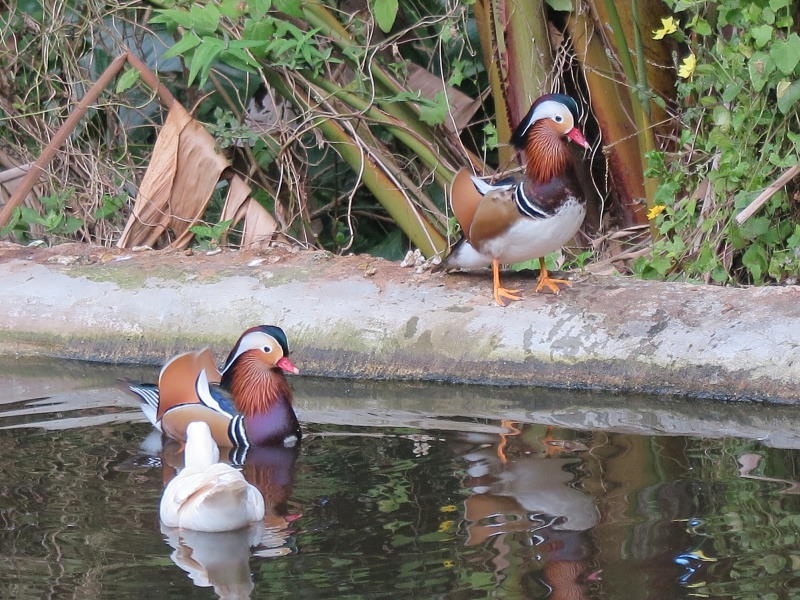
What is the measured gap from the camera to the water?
9.37 feet

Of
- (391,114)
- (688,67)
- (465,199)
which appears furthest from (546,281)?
(391,114)

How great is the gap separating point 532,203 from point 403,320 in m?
0.68

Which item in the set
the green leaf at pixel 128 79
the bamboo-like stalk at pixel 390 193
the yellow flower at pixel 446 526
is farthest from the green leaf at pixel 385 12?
the yellow flower at pixel 446 526

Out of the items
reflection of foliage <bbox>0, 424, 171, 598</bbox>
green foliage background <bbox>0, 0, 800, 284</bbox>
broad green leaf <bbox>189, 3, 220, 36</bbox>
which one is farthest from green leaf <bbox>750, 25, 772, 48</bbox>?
reflection of foliage <bbox>0, 424, 171, 598</bbox>

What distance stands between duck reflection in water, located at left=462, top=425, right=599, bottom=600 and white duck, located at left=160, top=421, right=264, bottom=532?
1.88 feet

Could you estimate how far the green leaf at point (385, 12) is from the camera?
20.1ft

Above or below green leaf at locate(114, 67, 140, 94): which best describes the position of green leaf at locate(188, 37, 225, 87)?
above

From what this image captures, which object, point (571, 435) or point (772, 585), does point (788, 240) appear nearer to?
point (571, 435)

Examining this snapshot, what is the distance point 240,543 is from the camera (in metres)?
3.21

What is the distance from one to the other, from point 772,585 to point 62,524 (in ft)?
5.78

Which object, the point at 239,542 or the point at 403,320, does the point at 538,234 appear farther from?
the point at 239,542

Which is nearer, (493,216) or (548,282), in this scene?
(493,216)

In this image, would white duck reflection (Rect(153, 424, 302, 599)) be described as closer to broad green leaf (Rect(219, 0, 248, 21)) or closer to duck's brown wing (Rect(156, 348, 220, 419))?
duck's brown wing (Rect(156, 348, 220, 419))

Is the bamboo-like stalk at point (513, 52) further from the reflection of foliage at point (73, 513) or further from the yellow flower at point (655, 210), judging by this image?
the reflection of foliage at point (73, 513)
